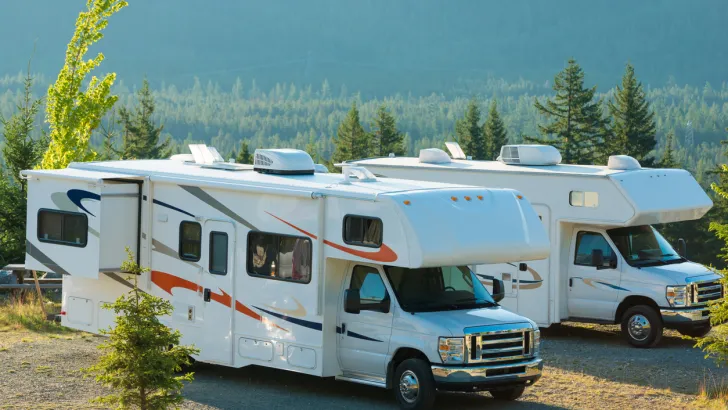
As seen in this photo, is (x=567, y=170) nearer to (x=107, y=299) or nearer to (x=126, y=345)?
(x=107, y=299)

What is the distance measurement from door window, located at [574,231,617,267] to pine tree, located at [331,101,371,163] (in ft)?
209

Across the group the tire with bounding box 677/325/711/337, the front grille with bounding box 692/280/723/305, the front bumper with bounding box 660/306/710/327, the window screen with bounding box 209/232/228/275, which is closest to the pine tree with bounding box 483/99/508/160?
the tire with bounding box 677/325/711/337

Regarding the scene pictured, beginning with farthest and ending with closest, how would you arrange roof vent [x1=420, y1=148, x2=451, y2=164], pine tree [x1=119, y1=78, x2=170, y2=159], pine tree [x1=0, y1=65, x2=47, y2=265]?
1. pine tree [x1=119, y1=78, x2=170, y2=159]
2. pine tree [x1=0, y1=65, x2=47, y2=265]
3. roof vent [x1=420, y1=148, x2=451, y2=164]

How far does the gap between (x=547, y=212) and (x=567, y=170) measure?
2.51ft

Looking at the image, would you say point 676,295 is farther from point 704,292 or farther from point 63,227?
point 63,227

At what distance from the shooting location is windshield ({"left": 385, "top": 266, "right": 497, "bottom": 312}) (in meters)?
11.5

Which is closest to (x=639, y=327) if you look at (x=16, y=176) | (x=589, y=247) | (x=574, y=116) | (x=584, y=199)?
(x=589, y=247)

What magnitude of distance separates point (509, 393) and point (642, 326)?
4.59m

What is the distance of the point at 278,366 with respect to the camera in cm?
1216

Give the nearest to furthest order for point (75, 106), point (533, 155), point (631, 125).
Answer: point (533, 155), point (75, 106), point (631, 125)

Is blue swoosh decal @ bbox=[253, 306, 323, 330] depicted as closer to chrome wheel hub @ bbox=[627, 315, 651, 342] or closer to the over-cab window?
the over-cab window

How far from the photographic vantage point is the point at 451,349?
11.0 metres

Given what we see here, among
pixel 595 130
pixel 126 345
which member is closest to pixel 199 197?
pixel 126 345

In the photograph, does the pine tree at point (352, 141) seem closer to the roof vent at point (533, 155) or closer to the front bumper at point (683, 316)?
the roof vent at point (533, 155)
